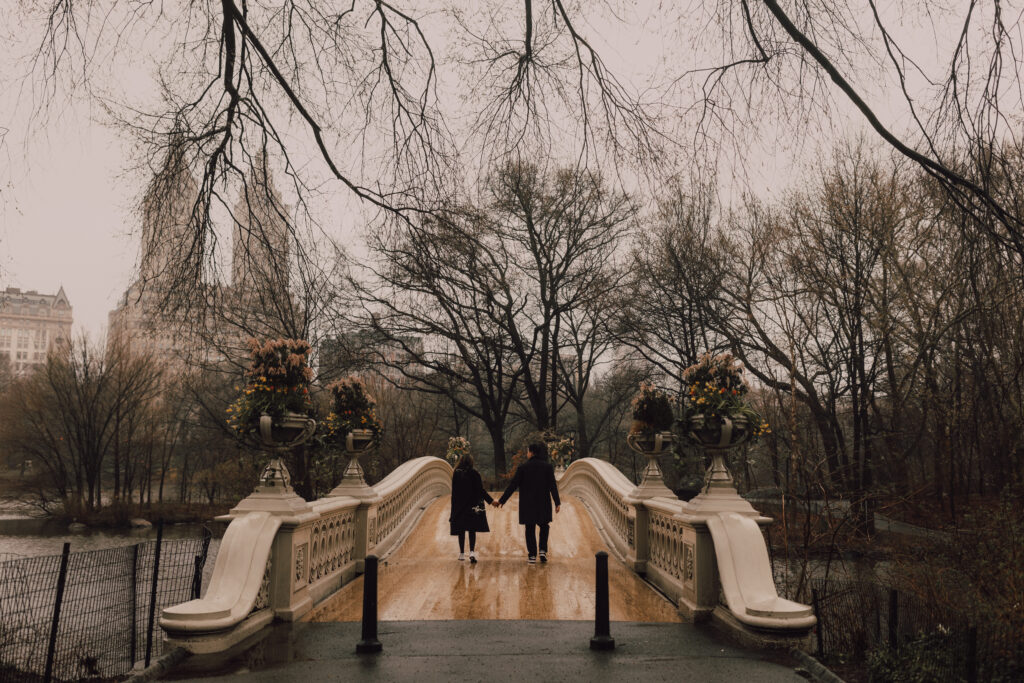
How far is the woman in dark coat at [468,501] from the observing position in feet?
38.4

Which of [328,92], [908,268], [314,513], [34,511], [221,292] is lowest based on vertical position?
[34,511]

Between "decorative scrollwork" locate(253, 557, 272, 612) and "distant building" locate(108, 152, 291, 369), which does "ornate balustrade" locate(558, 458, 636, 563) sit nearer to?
"decorative scrollwork" locate(253, 557, 272, 612)

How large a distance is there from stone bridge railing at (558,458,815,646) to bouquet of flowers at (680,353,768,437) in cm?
68

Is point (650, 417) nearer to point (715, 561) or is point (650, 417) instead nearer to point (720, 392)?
point (720, 392)

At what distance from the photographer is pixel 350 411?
39.0ft

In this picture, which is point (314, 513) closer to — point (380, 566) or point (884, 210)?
point (380, 566)

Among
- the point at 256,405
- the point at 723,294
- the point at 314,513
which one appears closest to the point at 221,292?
the point at 256,405

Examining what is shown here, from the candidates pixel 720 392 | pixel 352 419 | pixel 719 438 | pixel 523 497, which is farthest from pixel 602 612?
pixel 352 419

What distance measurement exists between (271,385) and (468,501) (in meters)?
4.52

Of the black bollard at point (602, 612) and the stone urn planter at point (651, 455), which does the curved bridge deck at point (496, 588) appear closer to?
the stone urn planter at point (651, 455)

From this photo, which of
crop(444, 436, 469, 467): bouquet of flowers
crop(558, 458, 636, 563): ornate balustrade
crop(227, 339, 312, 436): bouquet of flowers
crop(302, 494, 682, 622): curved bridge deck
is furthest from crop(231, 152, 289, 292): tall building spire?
crop(444, 436, 469, 467): bouquet of flowers

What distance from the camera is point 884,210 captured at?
824 inches

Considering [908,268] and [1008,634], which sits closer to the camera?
[1008,634]

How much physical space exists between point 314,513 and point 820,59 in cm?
669
